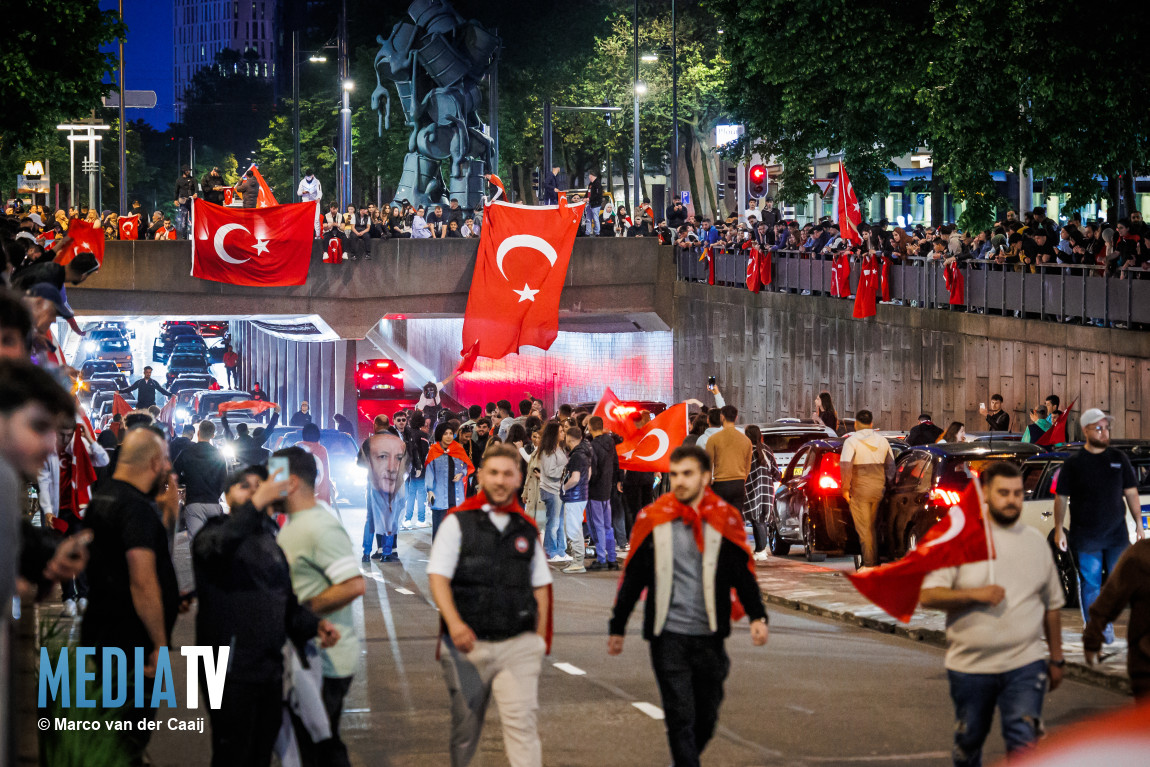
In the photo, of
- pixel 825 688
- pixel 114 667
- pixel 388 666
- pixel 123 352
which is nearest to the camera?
pixel 114 667

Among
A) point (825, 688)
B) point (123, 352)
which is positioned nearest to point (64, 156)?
point (123, 352)

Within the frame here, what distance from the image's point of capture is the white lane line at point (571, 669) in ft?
41.2

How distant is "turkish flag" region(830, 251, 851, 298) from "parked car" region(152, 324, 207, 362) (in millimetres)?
42758

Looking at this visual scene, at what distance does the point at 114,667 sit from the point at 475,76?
38.9 metres

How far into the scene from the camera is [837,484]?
758 inches

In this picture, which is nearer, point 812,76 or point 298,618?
point 298,618

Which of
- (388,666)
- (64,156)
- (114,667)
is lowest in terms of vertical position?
(388,666)

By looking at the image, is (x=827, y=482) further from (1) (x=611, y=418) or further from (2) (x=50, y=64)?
(2) (x=50, y=64)

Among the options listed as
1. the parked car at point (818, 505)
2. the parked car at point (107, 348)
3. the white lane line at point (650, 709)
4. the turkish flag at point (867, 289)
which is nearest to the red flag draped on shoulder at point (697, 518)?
the white lane line at point (650, 709)

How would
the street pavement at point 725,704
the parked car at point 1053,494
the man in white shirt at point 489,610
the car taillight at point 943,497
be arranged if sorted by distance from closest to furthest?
→ the man in white shirt at point 489,610 → the street pavement at point 725,704 → the parked car at point 1053,494 → the car taillight at point 943,497

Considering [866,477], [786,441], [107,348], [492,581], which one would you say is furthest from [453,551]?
[107,348]

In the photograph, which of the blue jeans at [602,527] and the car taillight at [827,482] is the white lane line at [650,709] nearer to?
the car taillight at [827,482]

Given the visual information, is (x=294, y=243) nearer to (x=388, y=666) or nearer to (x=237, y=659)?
(x=388, y=666)

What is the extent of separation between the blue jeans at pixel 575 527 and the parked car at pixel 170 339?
5246 cm
